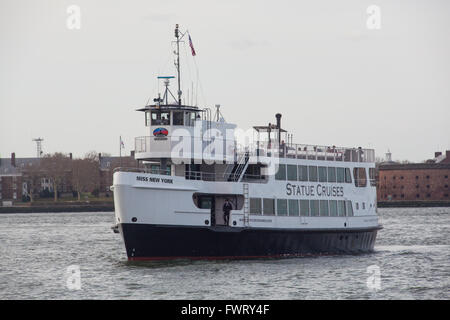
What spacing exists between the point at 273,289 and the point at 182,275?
4.40 metres

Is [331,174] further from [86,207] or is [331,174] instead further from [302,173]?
[86,207]

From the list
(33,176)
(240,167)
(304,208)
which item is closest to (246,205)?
(240,167)

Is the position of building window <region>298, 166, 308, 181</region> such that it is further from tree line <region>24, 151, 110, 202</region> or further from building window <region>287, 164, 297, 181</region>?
tree line <region>24, 151, 110, 202</region>

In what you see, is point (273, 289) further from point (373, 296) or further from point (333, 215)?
point (333, 215)

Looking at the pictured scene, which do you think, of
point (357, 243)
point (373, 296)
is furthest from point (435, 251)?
point (373, 296)

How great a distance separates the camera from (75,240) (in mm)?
61750

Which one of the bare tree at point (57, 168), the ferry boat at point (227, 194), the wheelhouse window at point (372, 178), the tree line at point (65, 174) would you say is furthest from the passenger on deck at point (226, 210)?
the bare tree at point (57, 168)

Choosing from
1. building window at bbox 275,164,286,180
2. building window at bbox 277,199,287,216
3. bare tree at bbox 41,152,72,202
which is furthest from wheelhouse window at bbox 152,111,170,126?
bare tree at bbox 41,152,72,202

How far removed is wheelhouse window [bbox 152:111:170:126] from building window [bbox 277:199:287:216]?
687cm

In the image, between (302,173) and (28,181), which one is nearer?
(302,173)

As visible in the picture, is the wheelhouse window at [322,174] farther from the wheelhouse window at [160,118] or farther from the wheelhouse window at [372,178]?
the wheelhouse window at [160,118]

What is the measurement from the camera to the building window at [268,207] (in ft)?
130

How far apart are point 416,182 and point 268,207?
11994 centimetres

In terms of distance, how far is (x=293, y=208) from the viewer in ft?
135
